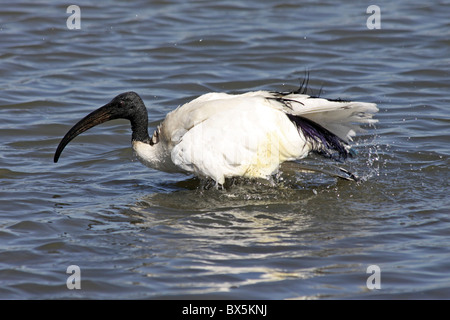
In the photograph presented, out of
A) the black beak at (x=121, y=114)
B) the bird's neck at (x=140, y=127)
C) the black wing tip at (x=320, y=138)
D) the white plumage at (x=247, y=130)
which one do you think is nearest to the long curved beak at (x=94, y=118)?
the black beak at (x=121, y=114)

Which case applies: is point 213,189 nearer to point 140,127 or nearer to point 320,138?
point 140,127

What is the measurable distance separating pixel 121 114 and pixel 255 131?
67.1 inches

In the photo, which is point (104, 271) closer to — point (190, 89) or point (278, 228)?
point (278, 228)

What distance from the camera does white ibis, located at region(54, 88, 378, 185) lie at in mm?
7914

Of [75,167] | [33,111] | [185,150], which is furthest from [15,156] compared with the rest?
[185,150]

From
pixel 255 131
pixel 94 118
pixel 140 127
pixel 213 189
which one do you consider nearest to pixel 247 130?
pixel 255 131

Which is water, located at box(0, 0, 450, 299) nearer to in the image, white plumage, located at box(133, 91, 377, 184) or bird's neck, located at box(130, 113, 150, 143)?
white plumage, located at box(133, 91, 377, 184)

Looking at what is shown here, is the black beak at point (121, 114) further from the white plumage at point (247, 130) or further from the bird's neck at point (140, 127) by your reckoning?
the white plumage at point (247, 130)

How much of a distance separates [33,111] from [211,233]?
5246 millimetres

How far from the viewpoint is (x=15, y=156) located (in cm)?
994

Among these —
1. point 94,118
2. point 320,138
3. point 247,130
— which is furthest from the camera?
point 94,118

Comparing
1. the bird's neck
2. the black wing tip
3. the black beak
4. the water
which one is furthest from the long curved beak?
the black wing tip

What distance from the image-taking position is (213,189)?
28.1 feet

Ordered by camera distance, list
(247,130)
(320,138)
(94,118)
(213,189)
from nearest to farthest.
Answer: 1. (247,130)
2. (320,138)
3. (213,189)
4. (94,118)
